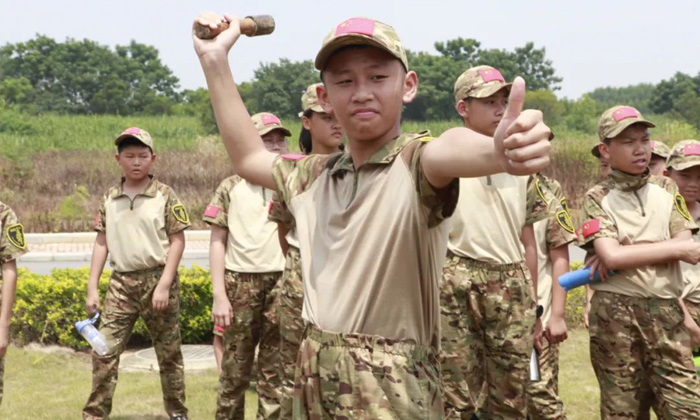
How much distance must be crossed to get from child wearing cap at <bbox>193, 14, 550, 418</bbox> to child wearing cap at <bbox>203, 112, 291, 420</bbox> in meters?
3.20

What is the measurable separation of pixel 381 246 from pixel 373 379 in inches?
14.1

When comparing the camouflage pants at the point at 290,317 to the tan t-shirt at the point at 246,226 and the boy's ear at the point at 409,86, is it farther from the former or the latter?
the boy's ear at the point at 409,86

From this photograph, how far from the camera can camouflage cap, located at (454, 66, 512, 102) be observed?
15.1 feet

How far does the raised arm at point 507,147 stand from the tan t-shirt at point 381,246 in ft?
0.60

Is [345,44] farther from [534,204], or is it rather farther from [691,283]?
[691,283]

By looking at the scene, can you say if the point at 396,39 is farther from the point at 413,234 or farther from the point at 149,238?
the point at 149,238

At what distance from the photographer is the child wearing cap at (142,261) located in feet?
19.2

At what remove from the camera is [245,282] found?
18.6 feet

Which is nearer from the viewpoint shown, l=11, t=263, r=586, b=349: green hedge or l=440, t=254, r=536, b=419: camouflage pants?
l=440, t=254, r=536, b=419: camouflage pants

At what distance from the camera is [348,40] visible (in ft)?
7.18

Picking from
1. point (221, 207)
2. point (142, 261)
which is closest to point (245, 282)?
point (221, 207)

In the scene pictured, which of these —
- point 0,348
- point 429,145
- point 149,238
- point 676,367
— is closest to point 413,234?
point 429,145

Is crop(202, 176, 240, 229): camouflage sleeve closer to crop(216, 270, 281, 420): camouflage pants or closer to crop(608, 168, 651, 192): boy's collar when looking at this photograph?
crop(216, 270, 281, 420): camouflage pants

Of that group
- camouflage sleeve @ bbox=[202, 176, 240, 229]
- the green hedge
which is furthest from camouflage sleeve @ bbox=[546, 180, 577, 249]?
the green hedge
